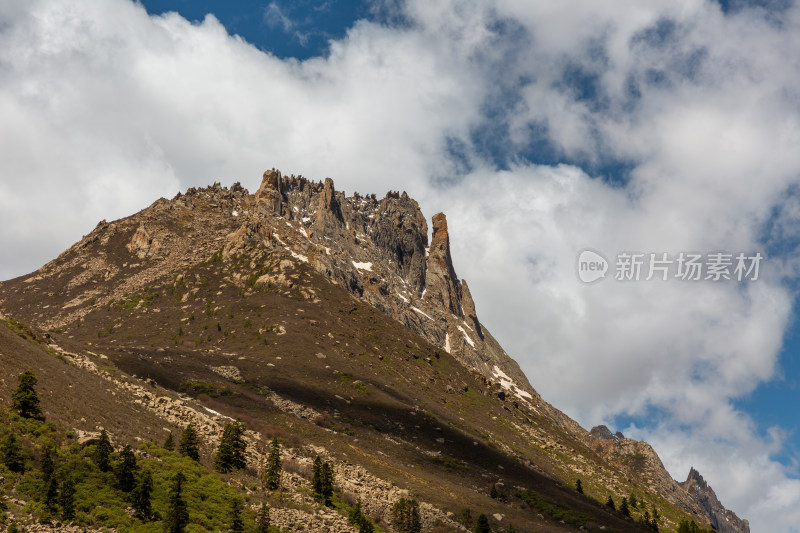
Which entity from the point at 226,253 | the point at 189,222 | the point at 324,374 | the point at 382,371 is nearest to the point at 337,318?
the point at 382,371

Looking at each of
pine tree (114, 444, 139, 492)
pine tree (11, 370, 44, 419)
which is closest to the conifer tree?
pine tree (114, 444, 139, 492)

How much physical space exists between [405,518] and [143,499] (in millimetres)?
21679

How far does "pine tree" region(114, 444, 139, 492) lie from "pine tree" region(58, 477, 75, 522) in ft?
12.1

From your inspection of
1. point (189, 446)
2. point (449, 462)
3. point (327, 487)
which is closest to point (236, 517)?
point (189, 446)

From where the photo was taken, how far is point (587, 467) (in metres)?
120

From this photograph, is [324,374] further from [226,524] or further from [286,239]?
[286,239]

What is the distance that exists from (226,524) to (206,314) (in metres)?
93.0

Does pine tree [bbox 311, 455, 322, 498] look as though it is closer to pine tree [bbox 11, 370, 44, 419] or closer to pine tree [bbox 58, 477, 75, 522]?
pine tree [bbox 58, 477, 75, 522]

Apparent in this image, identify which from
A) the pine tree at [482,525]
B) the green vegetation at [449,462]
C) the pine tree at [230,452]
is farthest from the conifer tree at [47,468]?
the green vegetation at [449,462]

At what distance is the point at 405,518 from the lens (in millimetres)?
48219

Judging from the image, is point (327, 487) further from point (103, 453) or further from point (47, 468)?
point (47, 468)

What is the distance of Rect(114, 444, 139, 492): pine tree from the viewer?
124ft

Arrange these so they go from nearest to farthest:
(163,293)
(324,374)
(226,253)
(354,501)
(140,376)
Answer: (354,501) < (140,376) < (324,374) < (163,293) < (226,253)

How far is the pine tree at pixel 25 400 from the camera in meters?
41.4
